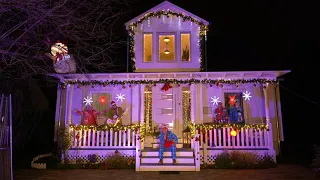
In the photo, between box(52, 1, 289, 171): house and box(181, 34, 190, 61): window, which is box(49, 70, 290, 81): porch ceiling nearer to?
box(52, 1, 289, 171): house

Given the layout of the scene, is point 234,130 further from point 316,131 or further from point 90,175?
point 316,131

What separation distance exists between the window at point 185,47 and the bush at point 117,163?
528 centimetres

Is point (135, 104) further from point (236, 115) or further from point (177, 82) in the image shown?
point (236, 115)

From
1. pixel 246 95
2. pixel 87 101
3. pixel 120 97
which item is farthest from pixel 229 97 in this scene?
pixel 87 101

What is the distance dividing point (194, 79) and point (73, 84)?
5.27 meters

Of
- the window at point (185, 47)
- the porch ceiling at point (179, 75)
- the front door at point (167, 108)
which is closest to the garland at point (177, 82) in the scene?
the porch ceiling at point (179, 75)

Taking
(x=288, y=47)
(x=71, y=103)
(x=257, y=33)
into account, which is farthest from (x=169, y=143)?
(x=288, y=47)

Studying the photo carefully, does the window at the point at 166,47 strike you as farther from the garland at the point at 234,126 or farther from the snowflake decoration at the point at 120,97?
the garland at the point at 234,126

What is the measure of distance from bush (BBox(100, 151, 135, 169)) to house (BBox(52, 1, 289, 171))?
1.74 feet

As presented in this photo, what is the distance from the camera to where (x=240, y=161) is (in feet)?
33.9

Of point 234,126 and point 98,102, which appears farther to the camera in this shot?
point 98,102

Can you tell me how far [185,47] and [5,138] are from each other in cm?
855

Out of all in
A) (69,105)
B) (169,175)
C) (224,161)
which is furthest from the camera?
(69,105)

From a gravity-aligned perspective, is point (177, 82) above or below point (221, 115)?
above
